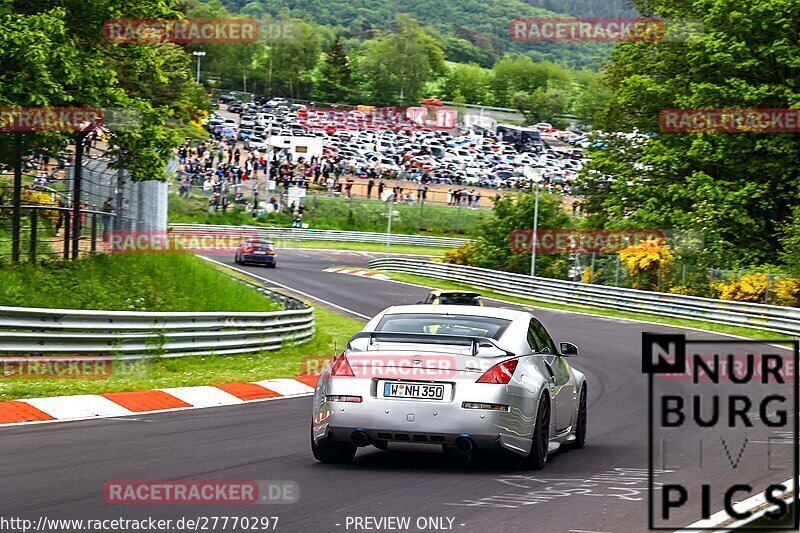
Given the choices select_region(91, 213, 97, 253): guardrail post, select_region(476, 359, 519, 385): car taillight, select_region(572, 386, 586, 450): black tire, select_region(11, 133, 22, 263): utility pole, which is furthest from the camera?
select_region(91, 213, 97, 253): guardrail post

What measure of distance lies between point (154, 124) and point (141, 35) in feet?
5.68

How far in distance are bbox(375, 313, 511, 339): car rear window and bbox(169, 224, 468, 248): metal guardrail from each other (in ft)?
179

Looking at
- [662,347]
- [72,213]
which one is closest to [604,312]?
[72,213]

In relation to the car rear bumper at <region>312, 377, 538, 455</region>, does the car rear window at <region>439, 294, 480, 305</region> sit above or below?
below

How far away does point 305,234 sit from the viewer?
74062mm

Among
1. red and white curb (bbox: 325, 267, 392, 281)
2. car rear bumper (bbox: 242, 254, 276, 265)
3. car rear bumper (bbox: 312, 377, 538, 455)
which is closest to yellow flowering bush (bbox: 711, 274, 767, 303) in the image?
red and white curb (bbox: 325, 267, 392, 281)

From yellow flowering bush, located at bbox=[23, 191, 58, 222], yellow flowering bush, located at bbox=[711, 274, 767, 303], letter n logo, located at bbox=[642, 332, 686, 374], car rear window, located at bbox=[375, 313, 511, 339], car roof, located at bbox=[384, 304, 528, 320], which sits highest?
yellow flowering bush, located at bbox=[23, 191, 58, 222]

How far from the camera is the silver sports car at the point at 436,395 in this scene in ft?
30.3

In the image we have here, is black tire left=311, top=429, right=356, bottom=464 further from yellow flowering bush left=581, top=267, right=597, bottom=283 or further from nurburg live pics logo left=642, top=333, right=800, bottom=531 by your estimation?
yellow flowering bush left=581, top=267, right=597, bottom=283

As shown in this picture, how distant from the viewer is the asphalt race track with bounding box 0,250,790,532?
7398 mm

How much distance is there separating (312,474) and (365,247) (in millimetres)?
66577

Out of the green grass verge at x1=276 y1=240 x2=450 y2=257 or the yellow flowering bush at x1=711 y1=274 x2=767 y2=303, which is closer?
the yellow flowering bush at x1=711 y1=274 x2=767 y2=303

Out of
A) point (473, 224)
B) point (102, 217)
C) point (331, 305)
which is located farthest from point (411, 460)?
point (473, 224)

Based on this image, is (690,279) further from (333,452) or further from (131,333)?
(333,452)
